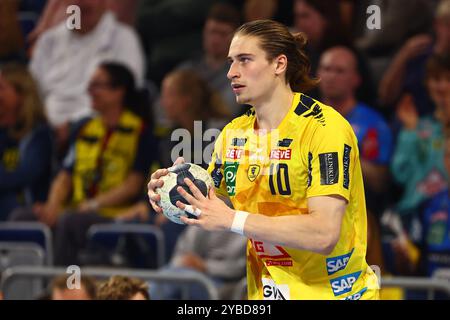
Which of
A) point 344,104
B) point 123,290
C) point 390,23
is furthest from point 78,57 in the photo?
point 123,290

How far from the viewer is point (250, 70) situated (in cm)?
488

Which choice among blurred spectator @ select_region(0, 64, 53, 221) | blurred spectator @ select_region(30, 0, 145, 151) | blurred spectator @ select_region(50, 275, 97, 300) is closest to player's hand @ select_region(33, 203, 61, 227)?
blurred spectator @ select_region(0, 64, 53, 221)

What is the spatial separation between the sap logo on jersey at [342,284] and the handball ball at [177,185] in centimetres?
84

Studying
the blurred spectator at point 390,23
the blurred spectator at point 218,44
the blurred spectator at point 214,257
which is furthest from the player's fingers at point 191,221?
the blurred spectator at point 390,23

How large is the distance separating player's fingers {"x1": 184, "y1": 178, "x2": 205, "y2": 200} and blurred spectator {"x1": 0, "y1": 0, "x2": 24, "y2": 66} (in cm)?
706

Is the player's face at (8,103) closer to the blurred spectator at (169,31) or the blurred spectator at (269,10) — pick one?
the blurred spectator at (169,31)

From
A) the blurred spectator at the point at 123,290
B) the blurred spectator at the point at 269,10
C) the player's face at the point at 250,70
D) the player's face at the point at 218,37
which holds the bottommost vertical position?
the blurred spectator at the point at 123,290

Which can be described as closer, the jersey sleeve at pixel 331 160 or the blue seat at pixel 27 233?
the jersey sleeve at pixel 331 160

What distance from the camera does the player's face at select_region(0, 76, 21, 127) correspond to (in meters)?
10.5

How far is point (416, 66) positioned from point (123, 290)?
4353 millimetres

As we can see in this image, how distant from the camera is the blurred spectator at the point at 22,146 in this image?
10328mm

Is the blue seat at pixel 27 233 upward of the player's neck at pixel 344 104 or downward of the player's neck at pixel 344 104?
downward

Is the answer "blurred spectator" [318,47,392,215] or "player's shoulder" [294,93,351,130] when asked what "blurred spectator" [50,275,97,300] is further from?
"blurred spectator" [318,47,392,215]
